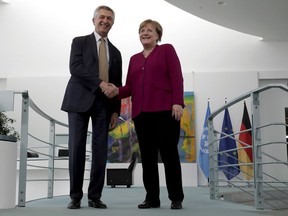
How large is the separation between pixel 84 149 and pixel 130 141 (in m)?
5.22

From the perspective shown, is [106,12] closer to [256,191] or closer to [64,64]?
[256,191]

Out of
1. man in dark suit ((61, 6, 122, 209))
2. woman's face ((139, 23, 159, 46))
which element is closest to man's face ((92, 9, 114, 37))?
man in dark suit ((61, 6, 122, 209))

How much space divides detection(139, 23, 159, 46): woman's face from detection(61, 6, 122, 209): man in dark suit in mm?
247

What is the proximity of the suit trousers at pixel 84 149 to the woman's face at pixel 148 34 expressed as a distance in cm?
45

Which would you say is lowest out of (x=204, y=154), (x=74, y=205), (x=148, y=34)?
(x=74, y=205)

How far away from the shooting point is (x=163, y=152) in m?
2.28

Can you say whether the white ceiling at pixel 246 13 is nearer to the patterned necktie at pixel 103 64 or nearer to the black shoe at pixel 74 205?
the patterned necktie at pixel 103 64

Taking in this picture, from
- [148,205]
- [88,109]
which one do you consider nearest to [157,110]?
[88,109]

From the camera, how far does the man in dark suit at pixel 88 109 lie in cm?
232

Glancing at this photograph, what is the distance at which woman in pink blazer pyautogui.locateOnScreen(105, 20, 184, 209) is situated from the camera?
7.37ft

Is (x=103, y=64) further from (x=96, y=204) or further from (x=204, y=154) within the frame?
(x=204, y=154)

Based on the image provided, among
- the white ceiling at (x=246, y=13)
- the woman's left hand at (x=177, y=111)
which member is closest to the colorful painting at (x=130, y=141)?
the white ceiling at (x=246, y=13)

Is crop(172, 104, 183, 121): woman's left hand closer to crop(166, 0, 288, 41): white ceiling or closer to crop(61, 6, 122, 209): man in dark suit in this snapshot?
crop(61, 6, 122, 209): man in dark suit

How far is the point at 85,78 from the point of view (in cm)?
234
